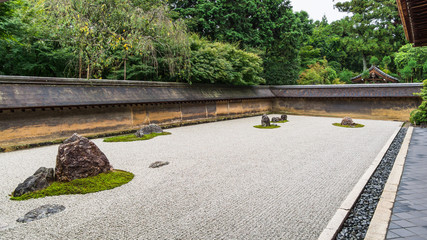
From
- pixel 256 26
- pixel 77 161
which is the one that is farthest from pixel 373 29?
pixel 77 161

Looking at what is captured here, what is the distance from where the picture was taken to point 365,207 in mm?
3771

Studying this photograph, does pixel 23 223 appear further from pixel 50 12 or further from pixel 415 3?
pixel 50 12

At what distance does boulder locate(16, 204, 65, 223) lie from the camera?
11.3 feet

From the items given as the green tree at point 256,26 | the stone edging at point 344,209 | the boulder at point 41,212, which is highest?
the green tree at point 256,26

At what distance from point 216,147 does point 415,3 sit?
6052 mm

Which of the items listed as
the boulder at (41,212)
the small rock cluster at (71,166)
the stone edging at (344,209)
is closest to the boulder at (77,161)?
the small rock cluster at (71,166)

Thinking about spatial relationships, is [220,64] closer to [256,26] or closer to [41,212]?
[256,26]

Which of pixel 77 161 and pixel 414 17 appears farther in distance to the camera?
pixel 414 17

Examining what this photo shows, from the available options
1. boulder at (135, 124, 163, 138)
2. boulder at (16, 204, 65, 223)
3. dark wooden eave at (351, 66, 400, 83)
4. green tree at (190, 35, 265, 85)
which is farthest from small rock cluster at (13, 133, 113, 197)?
dark wooden eave at (351, 66, 400, 83)

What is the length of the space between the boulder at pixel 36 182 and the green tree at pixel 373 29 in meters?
38.4

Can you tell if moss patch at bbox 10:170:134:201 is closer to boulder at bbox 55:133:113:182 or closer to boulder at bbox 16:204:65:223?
boulder at bbox 55:133:113:182

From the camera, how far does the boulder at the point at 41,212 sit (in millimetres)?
3447

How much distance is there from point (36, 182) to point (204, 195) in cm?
304

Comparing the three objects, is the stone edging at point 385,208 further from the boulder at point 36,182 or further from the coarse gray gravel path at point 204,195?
the boulder at point 36,182
